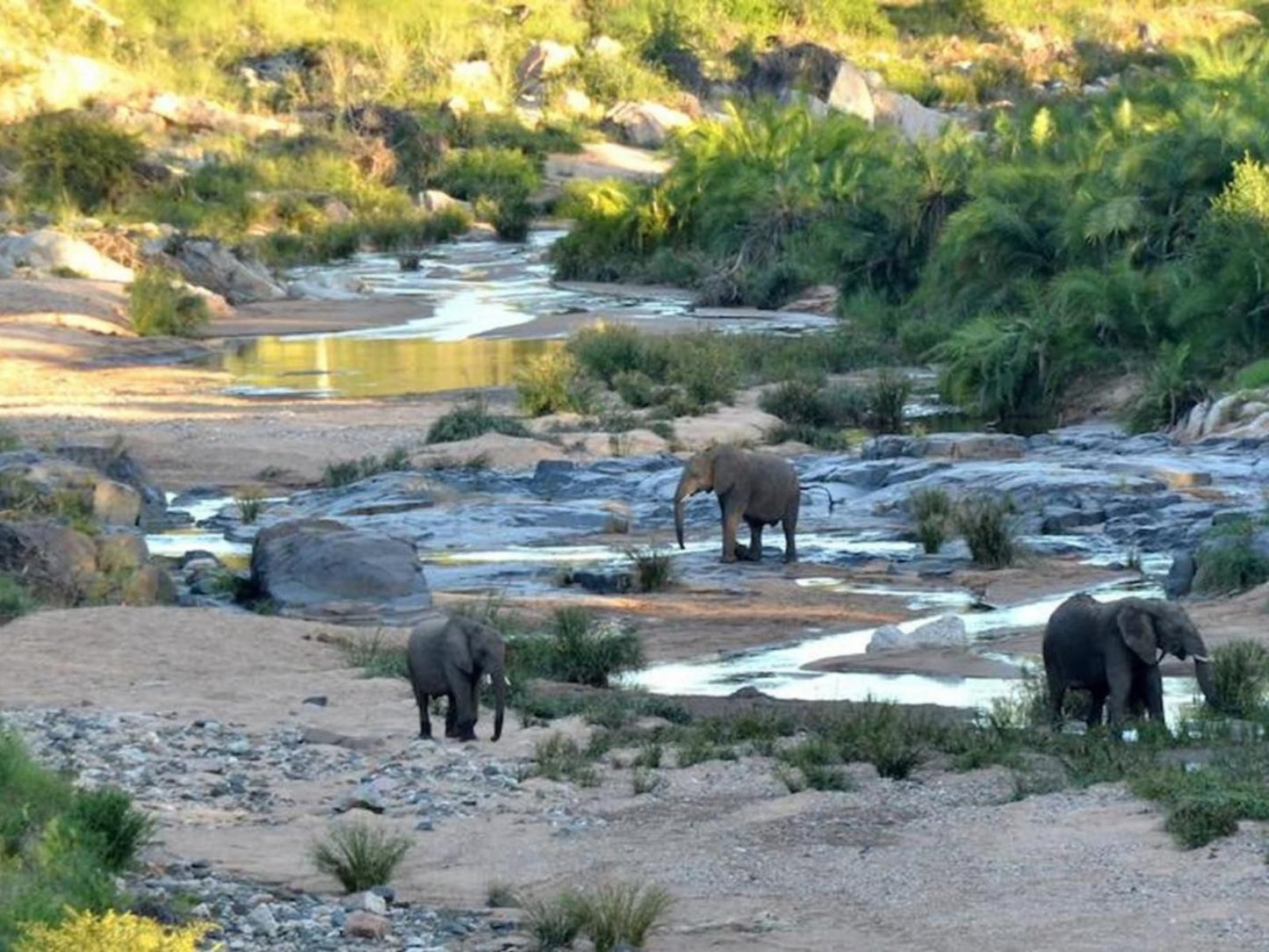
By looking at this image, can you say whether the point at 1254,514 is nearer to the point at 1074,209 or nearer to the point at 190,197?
the point at 1074,209

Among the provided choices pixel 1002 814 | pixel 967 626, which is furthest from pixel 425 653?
Result: pixel 967 626

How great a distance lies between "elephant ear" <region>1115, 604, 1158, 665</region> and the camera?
1340 cm

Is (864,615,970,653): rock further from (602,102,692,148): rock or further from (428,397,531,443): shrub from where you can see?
(602,102,692,148): rock

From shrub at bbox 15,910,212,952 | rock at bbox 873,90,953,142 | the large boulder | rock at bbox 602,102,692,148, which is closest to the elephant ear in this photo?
shrub at bbox 15,910,212,952

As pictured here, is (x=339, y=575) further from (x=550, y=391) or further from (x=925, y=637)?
(x=550, y=391)

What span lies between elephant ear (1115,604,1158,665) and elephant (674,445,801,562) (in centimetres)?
840

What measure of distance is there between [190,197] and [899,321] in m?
23.0

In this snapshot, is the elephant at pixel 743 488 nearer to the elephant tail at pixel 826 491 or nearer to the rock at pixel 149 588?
the elephant tail at pixel 826 491

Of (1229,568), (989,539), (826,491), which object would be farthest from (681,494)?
(1229,568)

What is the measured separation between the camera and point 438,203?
63.2 m

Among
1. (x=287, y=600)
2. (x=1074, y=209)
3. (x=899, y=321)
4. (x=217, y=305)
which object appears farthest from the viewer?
(x=217, y=305)

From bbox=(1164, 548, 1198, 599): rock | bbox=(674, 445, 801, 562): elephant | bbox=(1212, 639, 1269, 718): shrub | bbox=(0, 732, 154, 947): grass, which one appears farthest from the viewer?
bbox=(674, 445, 801, 562): elephant

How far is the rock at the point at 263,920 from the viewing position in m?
9.78

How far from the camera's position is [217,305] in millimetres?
45906
